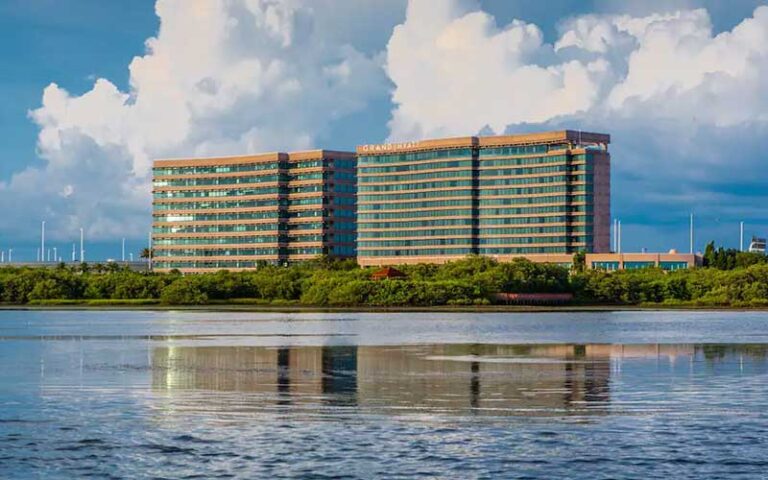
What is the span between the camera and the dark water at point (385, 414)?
36250mm

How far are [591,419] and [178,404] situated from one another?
1782 cm

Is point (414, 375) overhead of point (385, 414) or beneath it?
overhead

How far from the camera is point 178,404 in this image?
167 feet

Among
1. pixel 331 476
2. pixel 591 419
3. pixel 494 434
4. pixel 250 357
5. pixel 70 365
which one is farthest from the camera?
pixel 250 357

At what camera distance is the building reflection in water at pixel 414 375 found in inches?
2010

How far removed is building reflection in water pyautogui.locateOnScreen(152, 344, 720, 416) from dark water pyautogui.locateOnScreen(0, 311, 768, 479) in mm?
157

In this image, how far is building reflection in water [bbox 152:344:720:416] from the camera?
168ft

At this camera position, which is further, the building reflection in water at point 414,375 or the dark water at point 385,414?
the building reflection in water at point 414,375

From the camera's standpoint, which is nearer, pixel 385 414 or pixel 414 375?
pixel 385 414

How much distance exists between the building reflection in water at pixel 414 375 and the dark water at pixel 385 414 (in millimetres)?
157

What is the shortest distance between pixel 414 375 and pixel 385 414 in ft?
61.2

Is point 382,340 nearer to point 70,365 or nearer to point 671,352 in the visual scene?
point 671,352

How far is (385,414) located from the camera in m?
46.9

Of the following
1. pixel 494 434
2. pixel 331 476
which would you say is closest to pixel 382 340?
pixel 494 434
